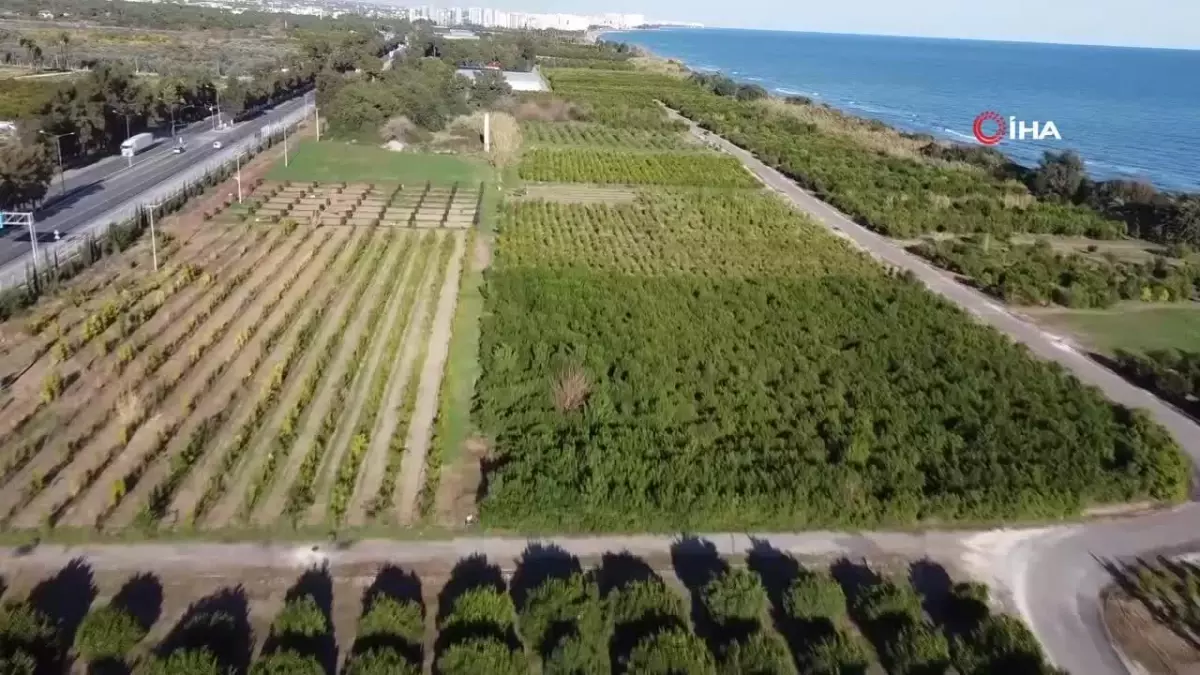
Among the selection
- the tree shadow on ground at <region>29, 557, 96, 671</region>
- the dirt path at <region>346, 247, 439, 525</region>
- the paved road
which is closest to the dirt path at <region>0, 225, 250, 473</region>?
the tree shadow on ground at <region>29, 557, 96, 671</region>

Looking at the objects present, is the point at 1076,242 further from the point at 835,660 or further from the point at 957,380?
the point at 835,660

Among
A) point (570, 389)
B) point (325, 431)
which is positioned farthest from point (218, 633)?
point (570, 389)

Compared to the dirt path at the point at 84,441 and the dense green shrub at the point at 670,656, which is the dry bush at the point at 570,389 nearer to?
the dense green shrub at the point at 670,656

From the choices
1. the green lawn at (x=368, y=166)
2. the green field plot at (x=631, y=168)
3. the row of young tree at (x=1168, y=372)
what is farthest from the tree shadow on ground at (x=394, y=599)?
the green field plot at (x=631, y=168)

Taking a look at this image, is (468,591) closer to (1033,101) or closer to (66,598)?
(66,598)

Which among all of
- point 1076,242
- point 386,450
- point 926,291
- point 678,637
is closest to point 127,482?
point 386,450

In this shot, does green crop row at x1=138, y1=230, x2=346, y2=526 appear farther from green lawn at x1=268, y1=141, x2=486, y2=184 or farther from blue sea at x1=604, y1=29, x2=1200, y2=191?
blue sea at x1=604, y1=29, x2=1200, y2=191
